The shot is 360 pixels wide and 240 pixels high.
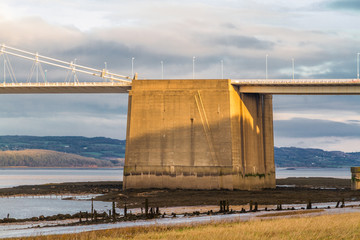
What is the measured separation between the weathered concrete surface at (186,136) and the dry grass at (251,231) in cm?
4415

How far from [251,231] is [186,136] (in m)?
51.5

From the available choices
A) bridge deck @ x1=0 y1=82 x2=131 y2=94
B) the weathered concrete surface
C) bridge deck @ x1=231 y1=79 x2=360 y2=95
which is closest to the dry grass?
the weathered concrete surface

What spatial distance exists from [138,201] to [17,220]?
743 inches

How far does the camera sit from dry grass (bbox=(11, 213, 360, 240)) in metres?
31.2

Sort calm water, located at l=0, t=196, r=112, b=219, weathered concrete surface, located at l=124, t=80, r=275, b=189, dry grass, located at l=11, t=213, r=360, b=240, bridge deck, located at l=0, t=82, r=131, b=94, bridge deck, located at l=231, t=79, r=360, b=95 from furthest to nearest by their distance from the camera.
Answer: bridge deck, located at l=0, t=82, r=131, b=94
bridge deck, located at l=231, t=79, r=360, b=95
weathered concrete surface, located at l=124, t=80, r=275, b=189
calm water, located at l=0, t=196, r=112, b=219
dry grass, located at l=11, t=213, r=360, b=240

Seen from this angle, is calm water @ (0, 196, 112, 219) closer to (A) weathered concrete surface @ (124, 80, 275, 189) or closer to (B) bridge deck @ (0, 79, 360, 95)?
(A) weathered concrete surface @ (124, 80, 275, 189)

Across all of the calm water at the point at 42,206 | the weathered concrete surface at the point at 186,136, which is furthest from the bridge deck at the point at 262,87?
the calm water at the point at 42,206

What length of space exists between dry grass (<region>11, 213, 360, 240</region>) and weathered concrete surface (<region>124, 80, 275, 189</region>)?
44.1 metres

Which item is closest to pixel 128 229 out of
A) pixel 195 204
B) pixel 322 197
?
pixel 195 204

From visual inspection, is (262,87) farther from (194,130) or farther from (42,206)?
(42,206)

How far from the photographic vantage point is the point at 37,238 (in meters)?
34.0

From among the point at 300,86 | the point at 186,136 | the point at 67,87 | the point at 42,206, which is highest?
the point at 67,87

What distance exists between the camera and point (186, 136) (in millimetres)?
84250

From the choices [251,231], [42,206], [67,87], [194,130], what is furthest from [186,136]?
[251,231]
